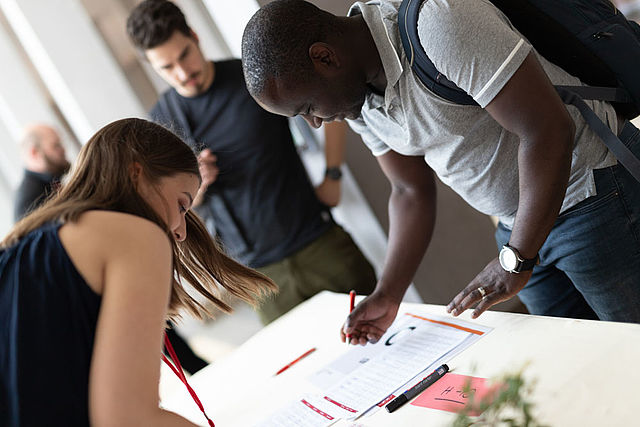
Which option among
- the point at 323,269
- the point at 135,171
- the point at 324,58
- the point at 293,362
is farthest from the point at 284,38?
the point at 323,269

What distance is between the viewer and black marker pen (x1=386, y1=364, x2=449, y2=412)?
54.4 inches

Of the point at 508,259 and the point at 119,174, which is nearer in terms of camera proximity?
the point at 119,174

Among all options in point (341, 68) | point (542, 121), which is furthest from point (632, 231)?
point (341, 68)

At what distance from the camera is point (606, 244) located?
1486 millimetres

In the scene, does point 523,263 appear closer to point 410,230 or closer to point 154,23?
point 410,230

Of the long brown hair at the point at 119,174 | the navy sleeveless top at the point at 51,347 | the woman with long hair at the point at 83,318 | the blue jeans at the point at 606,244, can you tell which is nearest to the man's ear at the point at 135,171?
the long brown hair at the point at 119,174

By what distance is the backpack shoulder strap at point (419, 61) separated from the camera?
4.36 feet

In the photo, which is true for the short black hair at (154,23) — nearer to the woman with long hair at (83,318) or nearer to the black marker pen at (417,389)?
the woman with long hair at (83,318)

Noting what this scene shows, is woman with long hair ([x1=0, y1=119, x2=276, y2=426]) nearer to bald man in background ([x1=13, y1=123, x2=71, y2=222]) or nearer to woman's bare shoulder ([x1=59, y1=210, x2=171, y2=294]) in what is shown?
woman's bare shoulder ([x1=59, y1=210, x2=171, y2=294])

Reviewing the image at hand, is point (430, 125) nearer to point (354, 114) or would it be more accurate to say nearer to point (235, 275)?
point (354, 114)

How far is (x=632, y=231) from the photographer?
148 cm

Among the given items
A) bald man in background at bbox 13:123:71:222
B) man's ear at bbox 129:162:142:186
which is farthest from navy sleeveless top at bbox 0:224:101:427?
bald man in background at bbox 13:123:71:222

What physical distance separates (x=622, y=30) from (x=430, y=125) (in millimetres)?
423

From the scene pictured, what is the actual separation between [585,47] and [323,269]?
154 cm
